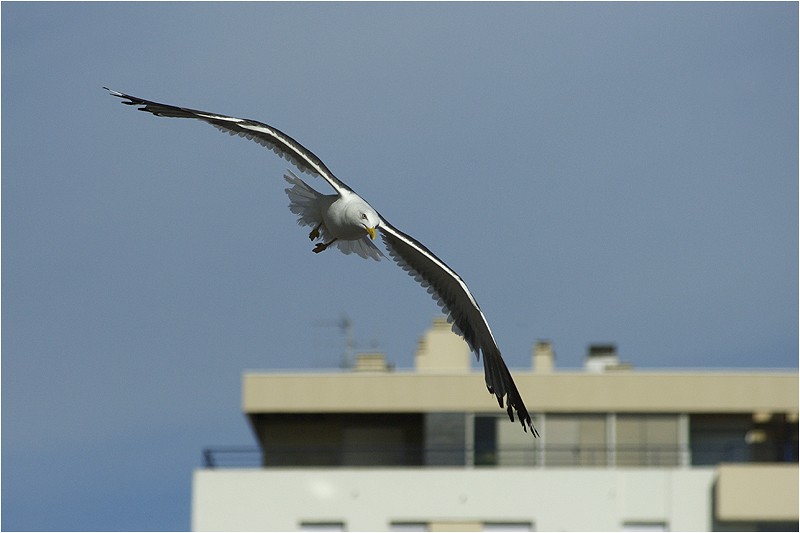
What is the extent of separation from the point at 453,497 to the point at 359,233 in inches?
466

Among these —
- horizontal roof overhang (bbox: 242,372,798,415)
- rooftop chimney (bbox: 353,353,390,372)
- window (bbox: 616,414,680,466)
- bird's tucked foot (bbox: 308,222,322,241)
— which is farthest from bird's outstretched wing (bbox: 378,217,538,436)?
rooftop chimney (bbox: 353,353,390,372)

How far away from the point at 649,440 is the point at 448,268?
13498 millimetres

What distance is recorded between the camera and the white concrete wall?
29.6m

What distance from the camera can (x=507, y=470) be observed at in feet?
97.7

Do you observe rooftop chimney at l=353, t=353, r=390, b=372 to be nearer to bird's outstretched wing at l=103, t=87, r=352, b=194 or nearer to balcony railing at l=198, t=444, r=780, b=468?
balcony railing at l=198, t=444, r=780, b=468

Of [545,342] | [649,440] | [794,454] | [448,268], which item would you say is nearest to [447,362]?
[545,342]

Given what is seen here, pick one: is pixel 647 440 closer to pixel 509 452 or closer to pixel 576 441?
pixel 576 441

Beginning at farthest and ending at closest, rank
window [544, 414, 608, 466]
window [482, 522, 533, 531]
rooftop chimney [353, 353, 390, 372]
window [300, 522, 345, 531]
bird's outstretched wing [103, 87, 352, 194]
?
rooftop chimney [353, 353, 390, 372], window [544, 414, 608, 466], window [300, 522, 345, 531], window [482, 522, 533, 531], bird's outstretched wing [103, 87, 352, 194]

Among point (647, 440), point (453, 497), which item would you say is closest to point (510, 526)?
point (453, 497)

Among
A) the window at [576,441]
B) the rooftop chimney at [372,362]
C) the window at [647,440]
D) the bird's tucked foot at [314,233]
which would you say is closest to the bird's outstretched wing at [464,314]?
the bird's tucked foot at [314,233]

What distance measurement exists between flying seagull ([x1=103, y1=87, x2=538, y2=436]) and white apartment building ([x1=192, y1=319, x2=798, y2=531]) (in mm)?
9942

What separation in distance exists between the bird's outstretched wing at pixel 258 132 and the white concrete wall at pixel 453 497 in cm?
1215

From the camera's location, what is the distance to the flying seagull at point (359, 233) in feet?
59.0

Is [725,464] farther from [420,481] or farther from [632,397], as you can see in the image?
[420,481]
